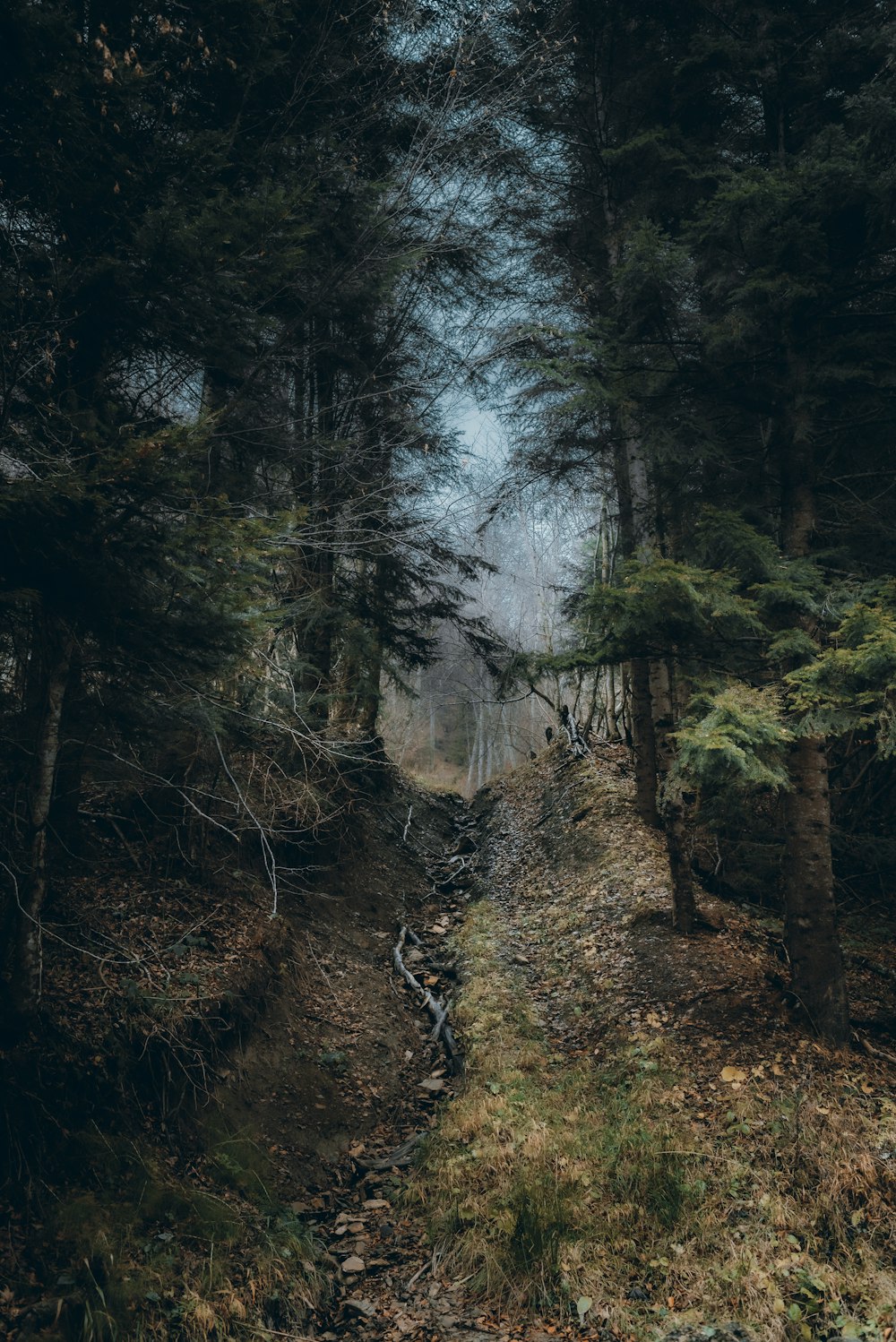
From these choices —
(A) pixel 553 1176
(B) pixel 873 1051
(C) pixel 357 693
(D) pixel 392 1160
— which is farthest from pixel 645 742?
(D) pixel 392 1160

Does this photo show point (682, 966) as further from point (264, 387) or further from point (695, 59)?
point (695, 59)

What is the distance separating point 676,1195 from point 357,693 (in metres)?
7.30

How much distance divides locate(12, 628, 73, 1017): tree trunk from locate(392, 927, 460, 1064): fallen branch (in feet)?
13.4

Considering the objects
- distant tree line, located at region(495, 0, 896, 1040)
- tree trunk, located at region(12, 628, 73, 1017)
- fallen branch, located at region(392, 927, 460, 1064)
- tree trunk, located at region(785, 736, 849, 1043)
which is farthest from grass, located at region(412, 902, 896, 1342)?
tree trunk, located at region(12, 628, 73, 1017)

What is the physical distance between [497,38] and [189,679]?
9725 mm

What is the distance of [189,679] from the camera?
17.5 ft

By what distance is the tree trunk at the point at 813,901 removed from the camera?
575 cm

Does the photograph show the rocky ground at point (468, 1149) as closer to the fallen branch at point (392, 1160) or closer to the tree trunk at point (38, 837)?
the fallen branch at point (392, 1160)

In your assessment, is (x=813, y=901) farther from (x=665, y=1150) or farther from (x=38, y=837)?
(x=38, y=837)

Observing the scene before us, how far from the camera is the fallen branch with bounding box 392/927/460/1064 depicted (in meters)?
7.09

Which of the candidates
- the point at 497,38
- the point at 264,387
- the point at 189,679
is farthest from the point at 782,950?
the point at 497,38

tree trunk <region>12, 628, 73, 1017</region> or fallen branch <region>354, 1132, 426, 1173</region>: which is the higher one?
tree trunk <region>12, 628, 73, 1017</region>

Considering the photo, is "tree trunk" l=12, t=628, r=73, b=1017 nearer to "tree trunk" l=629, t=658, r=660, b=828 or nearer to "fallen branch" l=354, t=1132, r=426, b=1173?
"fallen branch" l=354, t=1132, r=426, b=1173

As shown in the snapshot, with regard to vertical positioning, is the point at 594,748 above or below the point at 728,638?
below
